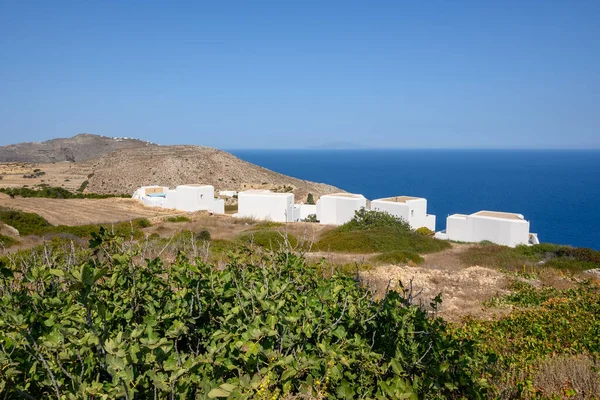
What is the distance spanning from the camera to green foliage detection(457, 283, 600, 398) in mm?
5125

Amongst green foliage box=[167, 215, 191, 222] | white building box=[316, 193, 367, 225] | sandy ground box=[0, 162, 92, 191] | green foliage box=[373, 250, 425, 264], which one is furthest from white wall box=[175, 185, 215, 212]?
sandy ground box=[0, 162, 92, 191]

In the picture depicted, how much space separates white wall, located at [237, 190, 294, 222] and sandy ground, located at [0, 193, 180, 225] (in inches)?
246

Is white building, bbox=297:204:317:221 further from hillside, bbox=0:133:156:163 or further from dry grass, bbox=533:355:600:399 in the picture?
hillside, bbox=0:133:156:163

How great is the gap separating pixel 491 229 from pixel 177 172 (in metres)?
47.7

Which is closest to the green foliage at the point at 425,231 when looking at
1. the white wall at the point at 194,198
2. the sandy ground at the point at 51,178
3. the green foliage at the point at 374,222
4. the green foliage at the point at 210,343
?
the green foliage at the point at 374,222

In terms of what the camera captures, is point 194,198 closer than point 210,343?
No

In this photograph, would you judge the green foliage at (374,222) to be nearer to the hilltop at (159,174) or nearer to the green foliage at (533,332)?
the green foliage at (533,332)

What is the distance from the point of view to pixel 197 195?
33.8 metres

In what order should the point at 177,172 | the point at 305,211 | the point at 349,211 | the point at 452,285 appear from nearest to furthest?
the point at 452,285 < the point at 349,211 < the point at 305,211 < the point at 177,172

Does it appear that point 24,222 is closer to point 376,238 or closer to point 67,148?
point 376,238

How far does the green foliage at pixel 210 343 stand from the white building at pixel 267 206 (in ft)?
86.6

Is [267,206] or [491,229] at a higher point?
[267,206]

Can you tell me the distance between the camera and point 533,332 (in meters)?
7.86

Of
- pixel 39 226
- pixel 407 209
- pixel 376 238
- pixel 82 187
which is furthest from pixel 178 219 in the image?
pixel 82 187
